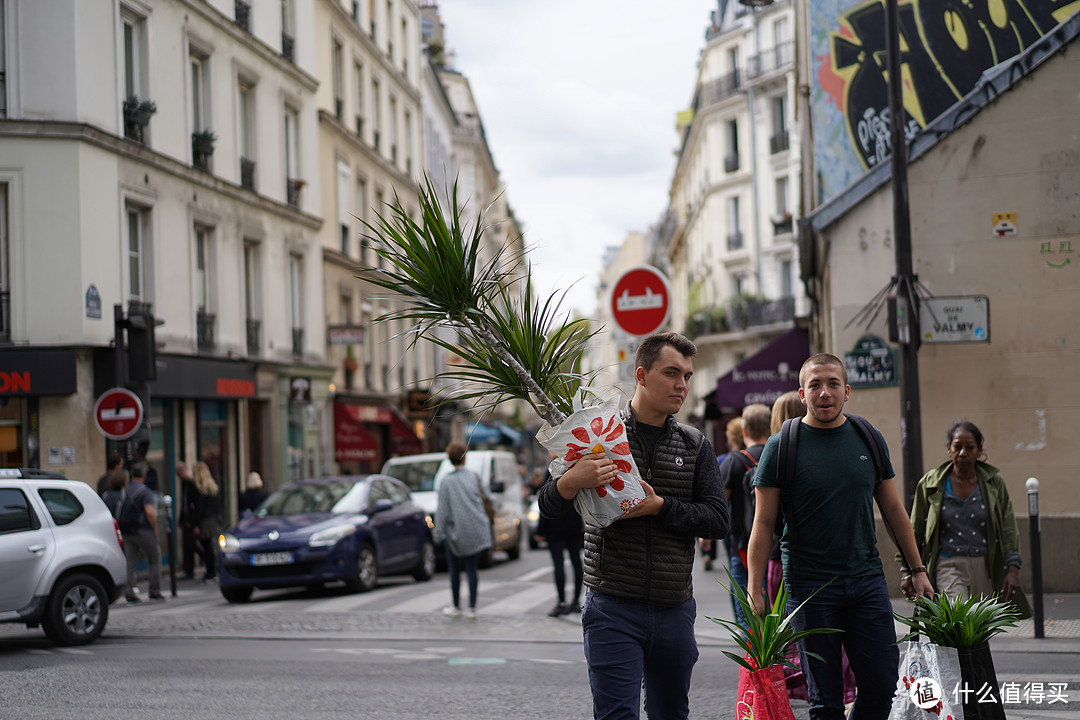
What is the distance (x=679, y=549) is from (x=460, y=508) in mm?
8246

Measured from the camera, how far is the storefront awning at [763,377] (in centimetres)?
2195

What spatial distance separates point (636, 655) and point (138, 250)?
58.6 ft

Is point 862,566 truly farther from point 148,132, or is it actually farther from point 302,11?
point 302,11

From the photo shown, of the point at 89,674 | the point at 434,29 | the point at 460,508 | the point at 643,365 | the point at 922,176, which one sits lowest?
the point at 89,674

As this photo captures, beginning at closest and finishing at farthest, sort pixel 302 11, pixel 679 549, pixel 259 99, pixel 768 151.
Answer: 1. pixel 679 549
2. pixel 259 99
3. pixel 302 11
4. pixel 768 151

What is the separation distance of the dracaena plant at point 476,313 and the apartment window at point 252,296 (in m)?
21.0

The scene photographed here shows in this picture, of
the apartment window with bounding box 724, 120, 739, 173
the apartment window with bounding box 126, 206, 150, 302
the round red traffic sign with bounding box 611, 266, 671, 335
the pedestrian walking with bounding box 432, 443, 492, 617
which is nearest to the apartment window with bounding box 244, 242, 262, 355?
the apartment window with bounding box 126, 206, 150, 302

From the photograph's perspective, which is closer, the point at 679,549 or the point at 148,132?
the point at 679,549

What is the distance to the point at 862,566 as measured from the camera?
5012 millimetres

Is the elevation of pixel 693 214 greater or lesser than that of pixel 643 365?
greater

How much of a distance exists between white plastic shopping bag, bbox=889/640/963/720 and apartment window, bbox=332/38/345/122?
28.4 metres

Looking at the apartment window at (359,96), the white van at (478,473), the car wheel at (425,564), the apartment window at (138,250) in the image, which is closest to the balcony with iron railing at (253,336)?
the apartment window at (138,250)

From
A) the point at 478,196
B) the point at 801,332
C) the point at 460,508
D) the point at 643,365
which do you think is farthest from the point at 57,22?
the point at 478,196

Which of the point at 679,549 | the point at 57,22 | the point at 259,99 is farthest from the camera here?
the point at 259,99
